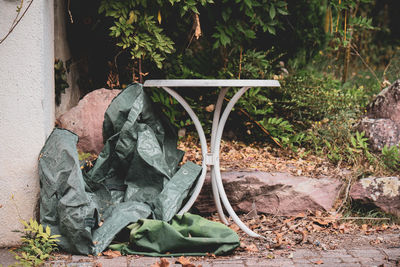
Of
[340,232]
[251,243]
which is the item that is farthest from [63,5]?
[340,232]

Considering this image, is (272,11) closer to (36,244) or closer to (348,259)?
(348,259)

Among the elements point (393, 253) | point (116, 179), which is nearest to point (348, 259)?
Answer: point (393, 253)

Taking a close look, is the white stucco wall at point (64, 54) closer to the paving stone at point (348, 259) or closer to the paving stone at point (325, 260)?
the paving stone at point (325, 260)

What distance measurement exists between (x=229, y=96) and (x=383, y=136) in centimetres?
153

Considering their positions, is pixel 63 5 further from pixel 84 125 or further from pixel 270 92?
pixel 270 92

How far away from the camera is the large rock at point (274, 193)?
3639mm

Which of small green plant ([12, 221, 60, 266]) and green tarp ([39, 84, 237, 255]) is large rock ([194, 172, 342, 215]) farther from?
small green plant ([12, 221, 60, 266])

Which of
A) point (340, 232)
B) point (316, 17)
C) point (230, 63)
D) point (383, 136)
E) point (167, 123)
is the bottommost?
point (340, 232)

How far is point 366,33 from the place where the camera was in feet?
26.6

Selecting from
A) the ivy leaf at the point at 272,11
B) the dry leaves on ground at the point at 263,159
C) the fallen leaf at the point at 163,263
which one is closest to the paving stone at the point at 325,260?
the fallen leaf at the point at 163,263

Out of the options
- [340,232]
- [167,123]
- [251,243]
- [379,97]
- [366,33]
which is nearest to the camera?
[251,243]

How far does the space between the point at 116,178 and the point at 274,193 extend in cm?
128

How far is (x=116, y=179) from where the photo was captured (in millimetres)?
3492

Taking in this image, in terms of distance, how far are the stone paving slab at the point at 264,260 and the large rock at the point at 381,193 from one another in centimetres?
72
